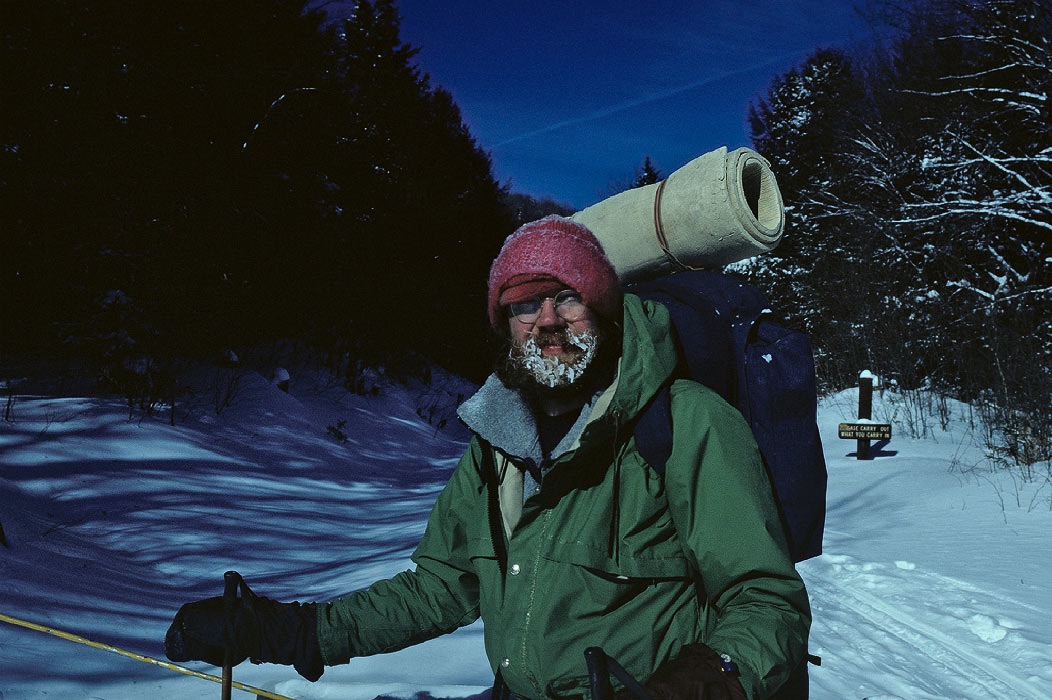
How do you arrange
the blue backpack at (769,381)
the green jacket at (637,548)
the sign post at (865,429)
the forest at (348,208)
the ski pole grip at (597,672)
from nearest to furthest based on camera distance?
the ski pole grip at (597,672) → the green jacket at (637,548) → the blue backpack at (769,381) → the forest at (348,208) → the sign post at (865,429)

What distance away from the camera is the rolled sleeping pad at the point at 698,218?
1877 mm

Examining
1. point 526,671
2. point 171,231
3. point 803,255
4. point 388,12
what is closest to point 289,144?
point 171,231

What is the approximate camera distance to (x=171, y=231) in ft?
30.4

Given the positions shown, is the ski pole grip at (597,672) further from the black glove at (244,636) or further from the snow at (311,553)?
the snow at (311,553)

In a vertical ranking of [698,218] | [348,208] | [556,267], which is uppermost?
[348,208]

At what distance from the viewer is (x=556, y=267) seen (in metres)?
1.81

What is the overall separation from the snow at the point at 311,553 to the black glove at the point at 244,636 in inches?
46.9

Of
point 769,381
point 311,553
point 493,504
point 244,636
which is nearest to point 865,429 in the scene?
point 311,553

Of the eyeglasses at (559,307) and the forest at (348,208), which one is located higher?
the forest at (348,208)

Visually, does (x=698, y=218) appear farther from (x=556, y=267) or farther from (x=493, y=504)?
(x=493, y=504)

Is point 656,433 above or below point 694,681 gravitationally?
above

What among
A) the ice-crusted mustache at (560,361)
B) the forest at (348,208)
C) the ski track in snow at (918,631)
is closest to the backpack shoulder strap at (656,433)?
the ice-crusted mustache at (560,361)

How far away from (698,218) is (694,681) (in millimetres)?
A: 1175

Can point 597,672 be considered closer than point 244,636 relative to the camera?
Yes
